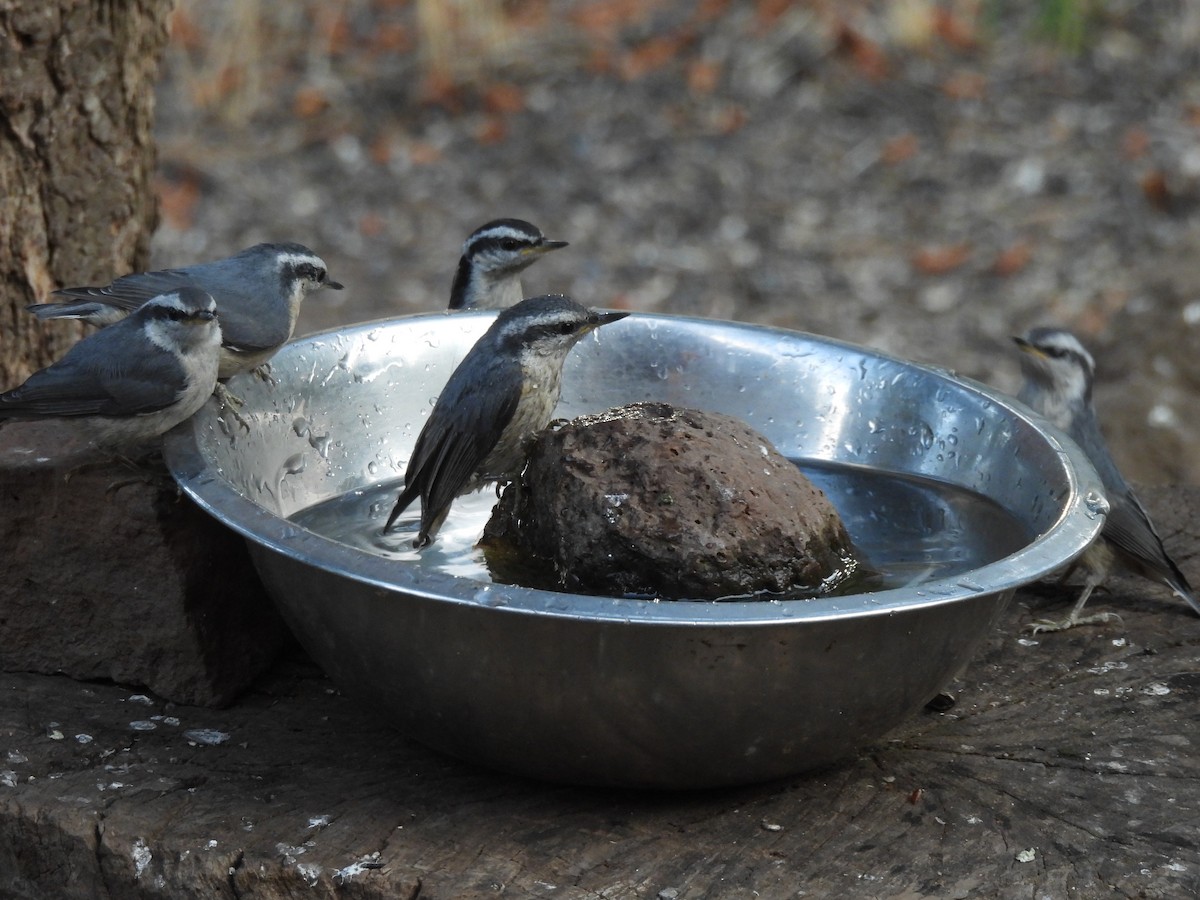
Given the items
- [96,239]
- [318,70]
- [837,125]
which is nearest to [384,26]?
[318,70]

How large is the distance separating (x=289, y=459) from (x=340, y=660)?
39.1 inches

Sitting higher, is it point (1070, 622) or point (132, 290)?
point (132, 290)

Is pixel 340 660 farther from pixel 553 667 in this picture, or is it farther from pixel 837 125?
pixel 837 125

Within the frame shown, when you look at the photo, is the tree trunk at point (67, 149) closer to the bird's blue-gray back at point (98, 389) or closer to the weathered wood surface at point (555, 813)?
the bird's blue-gray back at point (98, 389)

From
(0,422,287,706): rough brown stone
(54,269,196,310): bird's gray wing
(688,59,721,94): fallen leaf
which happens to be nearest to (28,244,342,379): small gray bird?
(54,269,196,310): bird's gray wing

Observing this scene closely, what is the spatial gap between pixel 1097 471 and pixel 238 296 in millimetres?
2660

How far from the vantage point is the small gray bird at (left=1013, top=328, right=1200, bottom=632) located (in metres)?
4.28

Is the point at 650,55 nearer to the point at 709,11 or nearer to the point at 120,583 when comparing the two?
the point at 709,11

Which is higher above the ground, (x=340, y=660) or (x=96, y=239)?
(x=96, y=239)

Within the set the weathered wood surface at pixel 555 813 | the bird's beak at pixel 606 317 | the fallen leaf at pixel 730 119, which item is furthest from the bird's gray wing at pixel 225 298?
the fallen leaf at pixel 730 119

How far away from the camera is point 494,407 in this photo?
12.1 feet

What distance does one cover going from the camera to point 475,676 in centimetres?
281

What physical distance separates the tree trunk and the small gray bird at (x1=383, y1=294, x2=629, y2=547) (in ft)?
5.79

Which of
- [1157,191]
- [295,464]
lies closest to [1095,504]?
[295,464]
